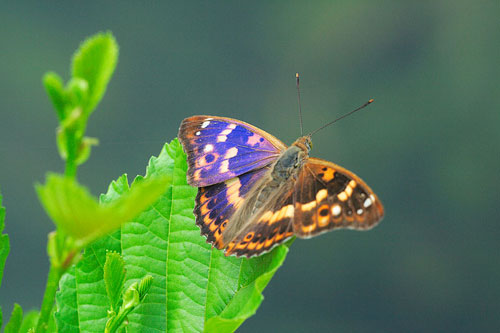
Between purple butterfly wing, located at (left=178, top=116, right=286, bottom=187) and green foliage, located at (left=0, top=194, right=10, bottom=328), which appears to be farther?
purple butterfly wing, located at (left=178, top=116, right=286, bottom=187)

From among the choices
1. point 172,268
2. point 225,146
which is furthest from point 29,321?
point 225,146

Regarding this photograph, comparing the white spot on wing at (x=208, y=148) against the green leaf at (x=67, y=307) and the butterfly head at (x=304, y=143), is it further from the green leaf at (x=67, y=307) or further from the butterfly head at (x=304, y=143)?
the green leaf at (x=67, y=307)

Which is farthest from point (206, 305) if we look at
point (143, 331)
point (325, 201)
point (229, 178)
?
point (229, 178)

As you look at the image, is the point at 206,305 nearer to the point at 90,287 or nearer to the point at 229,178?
the point at 90,287

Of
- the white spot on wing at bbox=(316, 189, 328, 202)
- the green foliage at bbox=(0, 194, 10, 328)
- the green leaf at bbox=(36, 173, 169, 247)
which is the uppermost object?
the white spot on wing at bbox=(316, 189, 328, 202)

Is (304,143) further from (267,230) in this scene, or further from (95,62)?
(95,62)

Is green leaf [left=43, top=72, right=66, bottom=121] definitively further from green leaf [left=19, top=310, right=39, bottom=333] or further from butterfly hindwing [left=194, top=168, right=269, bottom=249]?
butterfly hindwing [left=194, top=168, right=269, bottom=249]

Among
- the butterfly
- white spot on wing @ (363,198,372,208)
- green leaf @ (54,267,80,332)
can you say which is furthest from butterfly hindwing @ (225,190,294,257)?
green leaf @ (54,267,80,332)
